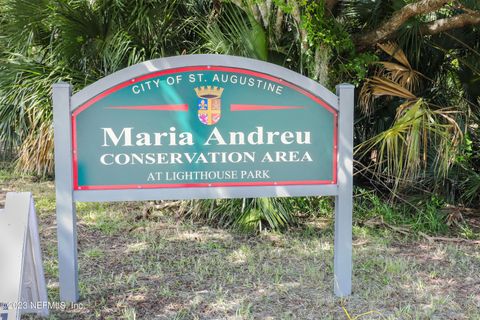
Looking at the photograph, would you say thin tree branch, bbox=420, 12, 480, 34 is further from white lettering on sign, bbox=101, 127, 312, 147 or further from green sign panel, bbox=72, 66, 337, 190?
white lettering on sign, bbox=101, 127, 312, 147

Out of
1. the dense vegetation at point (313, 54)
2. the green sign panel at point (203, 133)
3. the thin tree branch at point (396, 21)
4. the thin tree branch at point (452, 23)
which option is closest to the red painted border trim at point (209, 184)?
the green sign panel at point (203, 133)

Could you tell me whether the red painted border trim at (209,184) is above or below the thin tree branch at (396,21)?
below

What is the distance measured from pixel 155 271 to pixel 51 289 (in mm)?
784

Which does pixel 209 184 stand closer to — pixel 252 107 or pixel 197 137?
pixel 197 137

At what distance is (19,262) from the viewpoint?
304 centimetres

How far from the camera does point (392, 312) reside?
3695 millimetres

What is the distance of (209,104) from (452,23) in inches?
119

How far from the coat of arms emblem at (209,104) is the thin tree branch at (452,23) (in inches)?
114

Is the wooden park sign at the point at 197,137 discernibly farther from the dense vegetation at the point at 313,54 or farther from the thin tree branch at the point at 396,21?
the thin tree branch at the point at 396,21

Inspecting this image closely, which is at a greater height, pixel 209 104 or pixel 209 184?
pixel 209 104

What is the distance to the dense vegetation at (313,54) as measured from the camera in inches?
217

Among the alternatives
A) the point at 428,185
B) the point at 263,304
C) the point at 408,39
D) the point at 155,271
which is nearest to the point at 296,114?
the point at 263,304

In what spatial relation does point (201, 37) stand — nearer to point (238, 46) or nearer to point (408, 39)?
point (238, 46)

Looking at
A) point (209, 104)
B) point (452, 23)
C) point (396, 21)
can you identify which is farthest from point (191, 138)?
point (452, 23)
